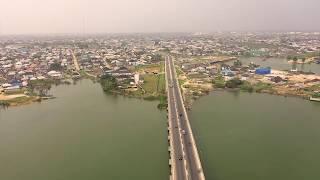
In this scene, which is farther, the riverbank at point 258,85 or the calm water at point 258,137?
the riverbank at point 258,85

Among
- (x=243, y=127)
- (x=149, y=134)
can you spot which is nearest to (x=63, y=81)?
(x=149, y=134)

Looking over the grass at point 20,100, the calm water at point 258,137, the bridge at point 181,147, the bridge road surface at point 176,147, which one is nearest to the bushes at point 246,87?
the calm water at point 258,137

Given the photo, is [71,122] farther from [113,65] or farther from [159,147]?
[113,65]

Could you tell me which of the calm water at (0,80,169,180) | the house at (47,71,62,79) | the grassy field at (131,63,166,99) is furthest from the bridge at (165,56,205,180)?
the house at (47,71,62,79)

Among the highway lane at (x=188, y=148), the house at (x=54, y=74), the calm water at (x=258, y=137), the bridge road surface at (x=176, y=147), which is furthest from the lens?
the house at (x=54, y=74)

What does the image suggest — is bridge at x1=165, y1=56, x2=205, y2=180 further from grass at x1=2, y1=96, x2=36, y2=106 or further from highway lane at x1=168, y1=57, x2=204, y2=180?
grass at x1=2, y1=96, x2=36, y2=106

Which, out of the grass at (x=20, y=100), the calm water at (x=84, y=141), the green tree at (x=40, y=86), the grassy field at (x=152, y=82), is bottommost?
the calm water at (x=84, y=141)

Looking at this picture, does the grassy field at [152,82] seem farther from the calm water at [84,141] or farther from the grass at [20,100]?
the grass at [20,100]
